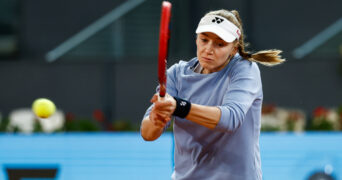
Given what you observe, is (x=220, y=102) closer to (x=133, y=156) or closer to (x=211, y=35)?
(x=211, y=35)

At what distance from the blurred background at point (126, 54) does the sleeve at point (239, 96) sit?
409cm

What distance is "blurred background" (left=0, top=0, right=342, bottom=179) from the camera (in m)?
7.28

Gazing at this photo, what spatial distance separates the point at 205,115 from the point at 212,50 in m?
0.30

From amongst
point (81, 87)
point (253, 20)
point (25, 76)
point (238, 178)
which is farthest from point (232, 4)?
point (238, 178)

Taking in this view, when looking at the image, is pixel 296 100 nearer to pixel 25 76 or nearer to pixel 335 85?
pixel 335 85

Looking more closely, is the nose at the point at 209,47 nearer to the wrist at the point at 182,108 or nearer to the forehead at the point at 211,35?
the forehead at the point at 211,35

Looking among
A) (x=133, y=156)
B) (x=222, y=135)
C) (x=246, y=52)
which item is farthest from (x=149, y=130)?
(x=133, y=156)

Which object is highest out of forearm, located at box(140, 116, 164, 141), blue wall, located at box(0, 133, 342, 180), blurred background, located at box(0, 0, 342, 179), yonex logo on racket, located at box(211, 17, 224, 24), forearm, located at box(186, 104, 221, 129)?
blurred background, located at box(0, 0, 342, 179)

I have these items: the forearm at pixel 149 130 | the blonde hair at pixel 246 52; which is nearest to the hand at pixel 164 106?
the forearm at pixel 149 130

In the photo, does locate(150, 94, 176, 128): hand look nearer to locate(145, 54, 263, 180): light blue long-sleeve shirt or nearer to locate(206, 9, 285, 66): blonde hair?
locate(145, 54, 263, 180): light blue long-sleeve shirt

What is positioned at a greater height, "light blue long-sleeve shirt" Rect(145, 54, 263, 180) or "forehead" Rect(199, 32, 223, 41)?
"forehead" Rect(199, 32, 223, 41)

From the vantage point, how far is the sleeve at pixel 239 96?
6.68 feet

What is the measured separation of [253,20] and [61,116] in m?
2.92

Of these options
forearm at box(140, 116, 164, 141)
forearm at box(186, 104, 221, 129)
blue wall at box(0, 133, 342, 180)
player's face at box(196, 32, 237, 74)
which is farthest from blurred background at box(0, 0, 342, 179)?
forearm at box(186, 104, 221, 129)
